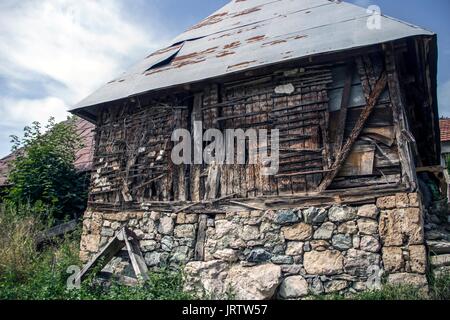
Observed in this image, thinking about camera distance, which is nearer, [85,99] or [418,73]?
[418,73]

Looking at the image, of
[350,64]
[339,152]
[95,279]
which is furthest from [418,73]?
[95,279]

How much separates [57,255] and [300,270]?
482cm

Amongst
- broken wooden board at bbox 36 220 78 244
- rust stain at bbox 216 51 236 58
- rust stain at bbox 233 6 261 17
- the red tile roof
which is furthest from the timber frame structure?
the red tile roof

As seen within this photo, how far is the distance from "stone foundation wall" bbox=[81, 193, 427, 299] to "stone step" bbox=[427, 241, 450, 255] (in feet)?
1.06

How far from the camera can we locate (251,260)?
5.23 metres

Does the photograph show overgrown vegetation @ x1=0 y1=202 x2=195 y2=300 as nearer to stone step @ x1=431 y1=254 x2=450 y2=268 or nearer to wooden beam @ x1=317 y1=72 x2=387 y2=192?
wooden beam @ x1=317 y1=72 x2=387 y2=192

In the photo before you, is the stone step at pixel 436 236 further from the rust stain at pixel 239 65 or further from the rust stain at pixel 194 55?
the rust stain at pixel 194 55

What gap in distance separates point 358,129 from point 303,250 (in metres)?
1.92

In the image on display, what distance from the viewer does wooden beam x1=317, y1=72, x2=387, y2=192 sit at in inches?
197

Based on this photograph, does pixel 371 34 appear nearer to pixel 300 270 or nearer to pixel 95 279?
pixel 300 270

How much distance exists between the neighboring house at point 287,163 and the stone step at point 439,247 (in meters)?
0.33

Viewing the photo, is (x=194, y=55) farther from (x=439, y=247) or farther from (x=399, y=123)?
(x=439, y=247)

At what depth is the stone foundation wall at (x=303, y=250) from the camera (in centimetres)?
446
